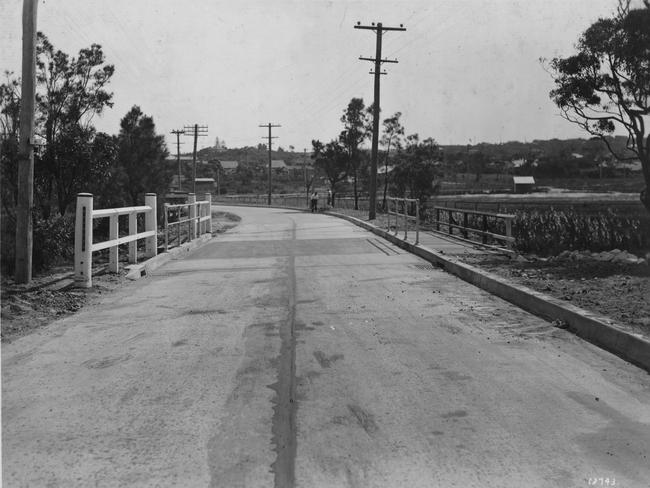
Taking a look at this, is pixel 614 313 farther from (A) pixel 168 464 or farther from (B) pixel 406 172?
(B) pixel 406 172

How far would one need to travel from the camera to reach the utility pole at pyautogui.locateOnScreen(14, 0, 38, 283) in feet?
28.5

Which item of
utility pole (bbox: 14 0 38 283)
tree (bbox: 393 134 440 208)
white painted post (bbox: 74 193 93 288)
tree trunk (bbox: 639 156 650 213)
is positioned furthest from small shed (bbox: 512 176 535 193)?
utility pole (bbox: 14 0 38 283)

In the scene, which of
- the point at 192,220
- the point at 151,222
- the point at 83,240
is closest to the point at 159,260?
the point at 151,222

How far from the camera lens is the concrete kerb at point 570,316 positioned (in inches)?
227

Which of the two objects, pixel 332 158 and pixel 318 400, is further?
pixel 332 158

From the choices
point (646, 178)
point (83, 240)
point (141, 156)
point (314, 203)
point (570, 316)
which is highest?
point (141, 156)

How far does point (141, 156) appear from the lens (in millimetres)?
28844

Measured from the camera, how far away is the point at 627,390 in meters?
4.96

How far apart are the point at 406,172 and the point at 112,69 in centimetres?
2096

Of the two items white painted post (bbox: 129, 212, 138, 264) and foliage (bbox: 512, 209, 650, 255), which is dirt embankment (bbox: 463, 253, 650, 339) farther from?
white painted post (bbox: 129, 212, 138, 264)

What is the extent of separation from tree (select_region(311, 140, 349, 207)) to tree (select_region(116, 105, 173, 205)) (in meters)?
17.3

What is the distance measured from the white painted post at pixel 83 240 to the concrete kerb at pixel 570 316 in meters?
6.11

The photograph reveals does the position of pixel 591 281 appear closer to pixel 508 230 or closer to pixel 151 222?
pixel 508 230

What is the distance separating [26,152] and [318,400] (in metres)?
6.50
